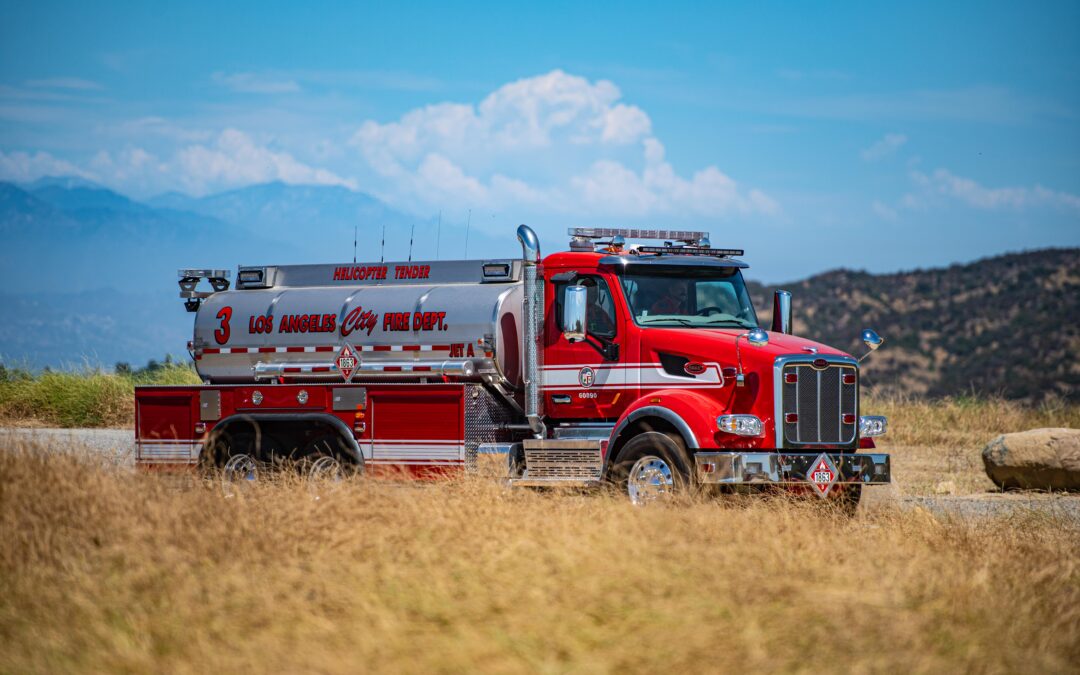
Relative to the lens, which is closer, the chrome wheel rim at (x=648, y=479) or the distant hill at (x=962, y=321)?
the chrome wheel rim at (x=648, y=479)

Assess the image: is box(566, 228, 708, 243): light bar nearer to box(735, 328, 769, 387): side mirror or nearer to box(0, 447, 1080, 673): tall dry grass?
box(735, 328, 769, 387): side mirror

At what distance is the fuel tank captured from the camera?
1438cm

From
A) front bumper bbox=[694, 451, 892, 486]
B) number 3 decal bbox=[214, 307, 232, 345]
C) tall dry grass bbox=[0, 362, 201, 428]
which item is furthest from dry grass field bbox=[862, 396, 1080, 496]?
tall dry grass bbox=[0, 362, 201, 428]

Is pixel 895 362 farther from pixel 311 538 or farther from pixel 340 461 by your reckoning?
pixel 311 538

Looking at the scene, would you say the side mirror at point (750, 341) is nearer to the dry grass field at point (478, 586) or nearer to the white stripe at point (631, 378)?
the white stripe at point (631, 378)

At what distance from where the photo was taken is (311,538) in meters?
9.26

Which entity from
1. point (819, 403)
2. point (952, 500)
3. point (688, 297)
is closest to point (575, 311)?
point (688, 297)

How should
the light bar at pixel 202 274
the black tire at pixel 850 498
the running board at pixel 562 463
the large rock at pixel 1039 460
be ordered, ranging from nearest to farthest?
the black tire at pixel 850 498 < the running board at pixel 562 463 < the light bar at pixel 202 274 < the large rock at pixel 1039 460

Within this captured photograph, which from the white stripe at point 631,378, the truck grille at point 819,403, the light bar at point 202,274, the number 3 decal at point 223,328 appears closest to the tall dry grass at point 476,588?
the truck grille at point 819,403

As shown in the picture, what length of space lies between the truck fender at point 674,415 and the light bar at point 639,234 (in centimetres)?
220

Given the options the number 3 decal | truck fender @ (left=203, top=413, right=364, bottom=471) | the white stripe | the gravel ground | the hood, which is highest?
the number 3 decal

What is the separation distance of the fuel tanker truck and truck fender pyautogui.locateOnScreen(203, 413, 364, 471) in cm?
3

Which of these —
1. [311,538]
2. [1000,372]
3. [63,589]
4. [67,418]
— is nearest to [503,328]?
[311,538]

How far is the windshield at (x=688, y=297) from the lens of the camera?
13.7 metres
